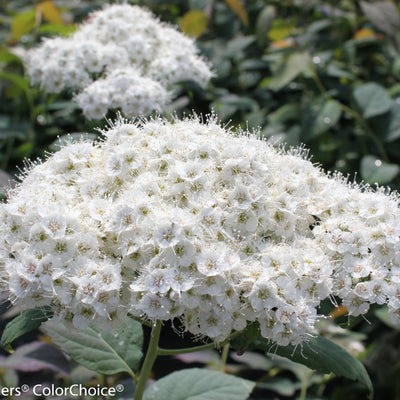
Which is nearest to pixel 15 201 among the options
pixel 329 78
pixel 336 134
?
pixel 336 134

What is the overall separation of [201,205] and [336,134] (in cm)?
222

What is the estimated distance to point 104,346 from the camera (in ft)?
6.59

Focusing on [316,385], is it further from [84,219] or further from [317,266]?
[84,219]

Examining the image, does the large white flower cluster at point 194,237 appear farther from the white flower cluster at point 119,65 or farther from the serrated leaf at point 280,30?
the serrated leaf at point 280,30

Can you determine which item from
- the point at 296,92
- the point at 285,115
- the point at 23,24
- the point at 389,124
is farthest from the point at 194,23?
the point at 389,124

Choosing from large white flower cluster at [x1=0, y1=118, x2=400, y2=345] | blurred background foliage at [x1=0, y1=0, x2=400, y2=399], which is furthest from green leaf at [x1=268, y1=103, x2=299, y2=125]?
large white flower cluster at [x1=0, y1=118, x2=400, y2=345]

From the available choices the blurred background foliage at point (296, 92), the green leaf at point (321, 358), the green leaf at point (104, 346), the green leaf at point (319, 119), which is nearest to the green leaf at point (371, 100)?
the blurred background foliage at point (296, 92)

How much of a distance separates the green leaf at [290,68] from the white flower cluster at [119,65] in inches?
20.4

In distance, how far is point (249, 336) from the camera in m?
1.57

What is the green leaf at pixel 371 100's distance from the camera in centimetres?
325

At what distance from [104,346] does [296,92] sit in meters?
2.64

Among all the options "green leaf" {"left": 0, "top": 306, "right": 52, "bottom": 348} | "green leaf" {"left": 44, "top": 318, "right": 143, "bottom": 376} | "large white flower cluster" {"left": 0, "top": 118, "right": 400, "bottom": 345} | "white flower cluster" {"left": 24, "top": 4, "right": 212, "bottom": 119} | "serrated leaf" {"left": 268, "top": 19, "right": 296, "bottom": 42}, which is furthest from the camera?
"serrated leaf" {"left": 268, "top": 19, "right": 296, "bottom": 42}

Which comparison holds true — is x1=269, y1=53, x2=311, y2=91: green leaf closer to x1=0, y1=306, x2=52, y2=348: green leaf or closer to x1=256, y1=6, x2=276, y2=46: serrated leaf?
x1=256, y1=6, x2=276, y2=46: serrated leaf

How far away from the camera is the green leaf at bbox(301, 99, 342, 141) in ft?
10.4
